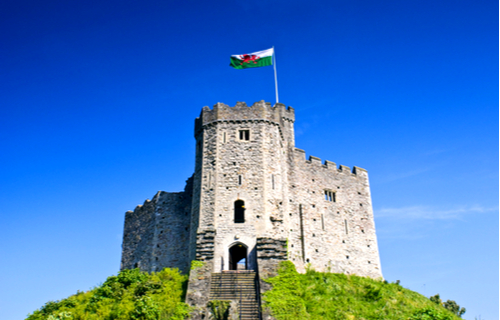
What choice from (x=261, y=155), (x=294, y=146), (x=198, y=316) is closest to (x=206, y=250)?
(x=198, y=316)

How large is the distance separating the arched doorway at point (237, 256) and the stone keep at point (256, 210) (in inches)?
2.5

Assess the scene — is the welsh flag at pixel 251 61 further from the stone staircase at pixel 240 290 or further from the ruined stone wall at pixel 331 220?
the stone staircase at pixel 240 290

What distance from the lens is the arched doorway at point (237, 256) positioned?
24.9 metres

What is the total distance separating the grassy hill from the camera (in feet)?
69.2

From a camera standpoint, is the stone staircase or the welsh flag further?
the welsh flag

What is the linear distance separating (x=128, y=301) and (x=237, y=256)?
755 cm

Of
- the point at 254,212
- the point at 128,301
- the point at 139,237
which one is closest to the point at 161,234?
the point at 139,237

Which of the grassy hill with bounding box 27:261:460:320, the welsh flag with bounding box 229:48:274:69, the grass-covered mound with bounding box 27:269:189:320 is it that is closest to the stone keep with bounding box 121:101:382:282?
the grassy hill with bounding box 27:261:460:320

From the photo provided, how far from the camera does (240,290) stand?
22.3 meters

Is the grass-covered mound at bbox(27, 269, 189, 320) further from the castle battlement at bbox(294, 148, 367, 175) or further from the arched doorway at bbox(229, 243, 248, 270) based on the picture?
the castle battlement at bbox(294, 148, 367, 175)

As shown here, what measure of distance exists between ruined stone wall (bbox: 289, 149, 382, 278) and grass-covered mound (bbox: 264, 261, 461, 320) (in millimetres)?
1671

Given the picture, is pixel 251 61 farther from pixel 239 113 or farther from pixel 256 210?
pixel 256 210

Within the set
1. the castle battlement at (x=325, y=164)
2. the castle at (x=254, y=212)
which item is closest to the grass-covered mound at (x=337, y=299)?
the castle at (x=254, y=212)

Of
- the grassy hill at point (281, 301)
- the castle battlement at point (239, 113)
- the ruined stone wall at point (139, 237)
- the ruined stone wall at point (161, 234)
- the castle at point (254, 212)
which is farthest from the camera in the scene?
the ruined stone wall at point (139, 237)
